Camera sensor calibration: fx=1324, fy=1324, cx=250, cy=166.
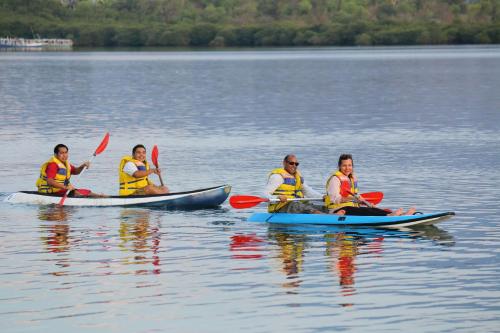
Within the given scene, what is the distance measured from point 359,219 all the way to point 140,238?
181 inches

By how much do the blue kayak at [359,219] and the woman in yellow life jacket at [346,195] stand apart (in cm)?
22

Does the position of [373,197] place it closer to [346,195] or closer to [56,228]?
[346,195]

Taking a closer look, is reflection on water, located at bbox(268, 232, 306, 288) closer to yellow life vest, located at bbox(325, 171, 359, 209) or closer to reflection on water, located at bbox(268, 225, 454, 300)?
reflection on water, located at bbox(268, 225, 454, 300)

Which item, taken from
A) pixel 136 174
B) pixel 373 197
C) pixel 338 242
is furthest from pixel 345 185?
pixel 136 174

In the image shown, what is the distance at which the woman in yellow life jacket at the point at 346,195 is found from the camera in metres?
27.4

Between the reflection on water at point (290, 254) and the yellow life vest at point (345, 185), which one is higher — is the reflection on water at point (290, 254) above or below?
below

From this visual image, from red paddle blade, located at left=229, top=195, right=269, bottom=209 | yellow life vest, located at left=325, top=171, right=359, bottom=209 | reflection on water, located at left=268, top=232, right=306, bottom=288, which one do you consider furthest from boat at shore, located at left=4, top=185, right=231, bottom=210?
yellow life vest, located at left=325, top=171, right=359, bottom=209

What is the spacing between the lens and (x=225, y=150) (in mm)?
47500

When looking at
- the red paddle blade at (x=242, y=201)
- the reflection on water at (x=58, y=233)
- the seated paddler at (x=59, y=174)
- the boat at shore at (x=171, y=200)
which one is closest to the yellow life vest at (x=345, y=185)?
the red paddle blade at (x=242, y=201)

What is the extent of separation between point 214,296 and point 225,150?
85.4 feet

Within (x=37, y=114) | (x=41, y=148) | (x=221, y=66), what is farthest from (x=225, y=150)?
(x=221, y=66)

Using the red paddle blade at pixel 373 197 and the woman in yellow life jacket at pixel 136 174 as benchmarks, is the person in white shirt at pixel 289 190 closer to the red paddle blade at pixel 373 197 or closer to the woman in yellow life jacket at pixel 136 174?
the red paddle blade at pixel 373 197

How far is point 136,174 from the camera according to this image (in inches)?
1236

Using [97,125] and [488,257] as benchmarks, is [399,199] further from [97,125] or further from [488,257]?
[97,125]
